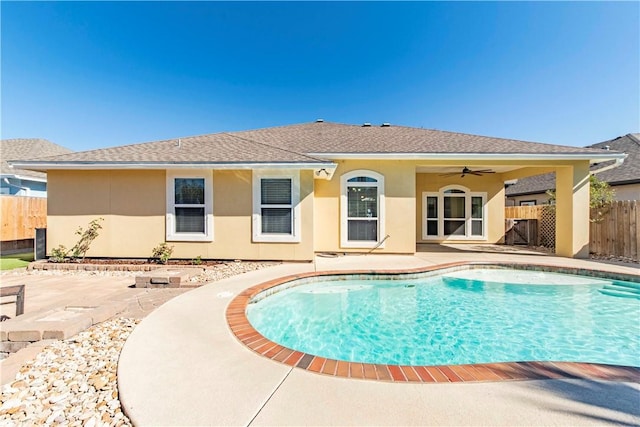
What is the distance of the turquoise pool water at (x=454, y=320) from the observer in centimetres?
414

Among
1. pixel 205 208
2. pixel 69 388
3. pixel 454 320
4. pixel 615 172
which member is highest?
pixel 615 172

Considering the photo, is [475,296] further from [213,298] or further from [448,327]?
[213,298]

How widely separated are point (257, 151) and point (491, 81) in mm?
12678

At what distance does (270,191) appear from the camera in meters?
9.02

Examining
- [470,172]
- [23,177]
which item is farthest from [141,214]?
[470,172]

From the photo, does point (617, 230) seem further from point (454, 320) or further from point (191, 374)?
point (191, 374)

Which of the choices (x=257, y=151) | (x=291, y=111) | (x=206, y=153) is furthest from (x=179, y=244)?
(x=291, y=111)

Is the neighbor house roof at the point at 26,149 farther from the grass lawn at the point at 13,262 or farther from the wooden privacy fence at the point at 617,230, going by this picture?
the wooden privacy fence at the point at 617,230

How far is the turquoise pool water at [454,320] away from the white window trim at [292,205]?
7.46 ft

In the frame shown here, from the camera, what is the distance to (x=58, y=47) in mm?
12016

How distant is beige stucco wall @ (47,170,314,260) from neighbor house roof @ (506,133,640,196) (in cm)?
1354

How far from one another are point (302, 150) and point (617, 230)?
41.1ft

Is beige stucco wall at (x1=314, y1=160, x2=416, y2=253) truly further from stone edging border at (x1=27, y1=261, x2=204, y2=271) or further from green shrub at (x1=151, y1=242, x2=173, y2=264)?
green shrub at (x1=151, y1=242, x2=173, y2=264)

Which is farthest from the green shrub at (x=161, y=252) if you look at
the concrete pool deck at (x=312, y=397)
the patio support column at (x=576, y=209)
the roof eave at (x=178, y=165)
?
the patio support column at (x=576, y=209)
